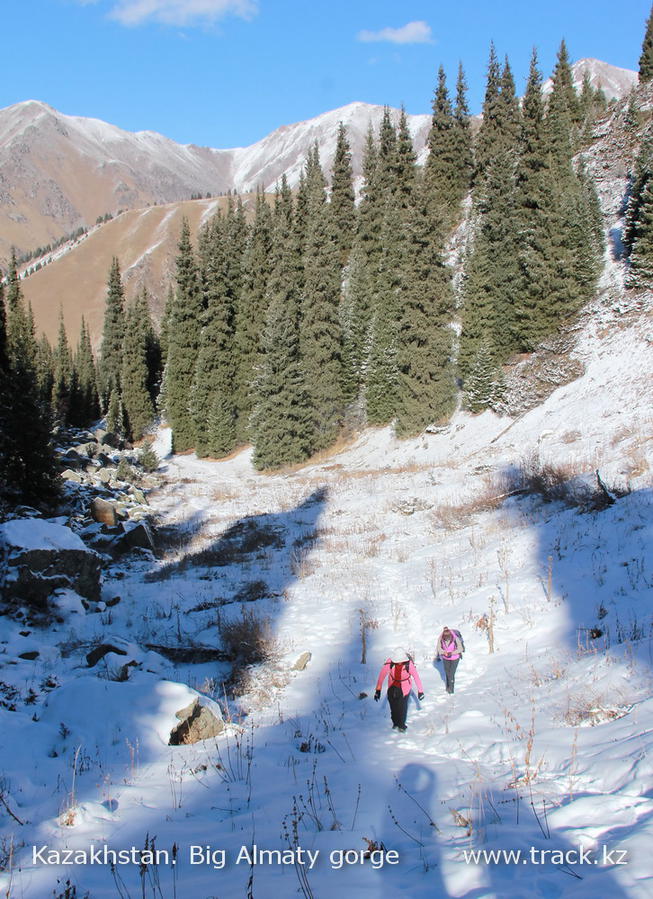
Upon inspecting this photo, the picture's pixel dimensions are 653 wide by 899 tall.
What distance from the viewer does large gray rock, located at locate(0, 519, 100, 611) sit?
11.3 metres

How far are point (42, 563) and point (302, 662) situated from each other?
21.0 ft

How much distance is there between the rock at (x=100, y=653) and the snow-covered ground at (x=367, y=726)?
0.16 metres

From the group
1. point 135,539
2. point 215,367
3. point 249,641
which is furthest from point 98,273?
point 249,641

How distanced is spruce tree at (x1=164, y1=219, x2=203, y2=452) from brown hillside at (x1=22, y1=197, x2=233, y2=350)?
119m

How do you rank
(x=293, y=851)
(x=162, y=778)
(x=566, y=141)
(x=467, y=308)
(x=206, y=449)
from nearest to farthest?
1. (x=293, y=851)
2. (x=162, y=778)
3. (x=467, y=308)
4. (x=566, y=141)
5. (x=206, y=449)

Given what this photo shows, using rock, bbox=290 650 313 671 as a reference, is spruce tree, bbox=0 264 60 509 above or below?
above

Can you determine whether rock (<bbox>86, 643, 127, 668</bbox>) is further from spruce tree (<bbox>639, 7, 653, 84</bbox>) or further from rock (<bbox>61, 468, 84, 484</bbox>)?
spruce tree (<bbox>639, 7, 653, 84</bbox>)

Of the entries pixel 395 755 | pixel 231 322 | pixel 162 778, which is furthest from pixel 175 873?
pixel 231 322

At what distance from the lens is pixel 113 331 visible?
67.8 m

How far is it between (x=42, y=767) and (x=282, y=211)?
167ft

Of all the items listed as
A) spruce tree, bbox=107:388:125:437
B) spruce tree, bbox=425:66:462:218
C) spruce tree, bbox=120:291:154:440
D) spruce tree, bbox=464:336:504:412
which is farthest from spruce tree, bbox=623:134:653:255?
spruce tree, bbox=107:388:125:437

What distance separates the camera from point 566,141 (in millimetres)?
37719

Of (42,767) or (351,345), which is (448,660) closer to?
(42,767)

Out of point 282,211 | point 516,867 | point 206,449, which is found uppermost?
point 282,211
